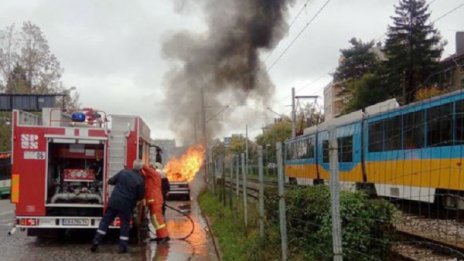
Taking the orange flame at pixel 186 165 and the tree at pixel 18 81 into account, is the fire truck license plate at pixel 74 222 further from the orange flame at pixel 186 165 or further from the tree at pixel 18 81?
the tree at pixel 18 81

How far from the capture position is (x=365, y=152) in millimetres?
19281

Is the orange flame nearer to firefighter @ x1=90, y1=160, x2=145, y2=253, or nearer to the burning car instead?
the burning car

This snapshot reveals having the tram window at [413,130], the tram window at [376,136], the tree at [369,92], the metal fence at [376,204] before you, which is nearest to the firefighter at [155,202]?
the metal fence at [376,204]

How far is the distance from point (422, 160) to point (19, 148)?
29.2ft

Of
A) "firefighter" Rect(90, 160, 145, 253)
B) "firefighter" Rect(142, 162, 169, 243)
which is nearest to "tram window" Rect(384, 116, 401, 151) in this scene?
"firefighter" Rect(142, 162, 169, 243)

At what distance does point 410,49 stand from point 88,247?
50380mm

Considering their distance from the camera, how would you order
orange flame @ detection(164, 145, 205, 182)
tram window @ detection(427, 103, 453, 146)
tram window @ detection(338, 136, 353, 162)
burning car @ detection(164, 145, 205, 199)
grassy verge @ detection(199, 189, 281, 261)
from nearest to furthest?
grassy verge @ detection(199, 189, 281, 261), tram window @ detection(427, 103, 453, 146), tram window @ detection(338, 136, 353, 162), burning car @ detection(164, 145, 205, 199), orange flame @ detection(164, 145, 205, 182)

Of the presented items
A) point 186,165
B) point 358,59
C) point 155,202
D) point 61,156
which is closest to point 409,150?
point 155,202

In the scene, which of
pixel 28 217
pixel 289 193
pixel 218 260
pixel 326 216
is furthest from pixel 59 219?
pixel 326 216

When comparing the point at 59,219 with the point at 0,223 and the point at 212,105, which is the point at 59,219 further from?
the point at 212,105

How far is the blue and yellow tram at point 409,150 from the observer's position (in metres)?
12.3

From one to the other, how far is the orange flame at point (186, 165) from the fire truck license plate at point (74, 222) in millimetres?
16577

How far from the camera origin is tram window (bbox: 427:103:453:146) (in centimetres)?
1275

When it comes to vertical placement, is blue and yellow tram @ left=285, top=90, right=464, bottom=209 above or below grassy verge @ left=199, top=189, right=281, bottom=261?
above
